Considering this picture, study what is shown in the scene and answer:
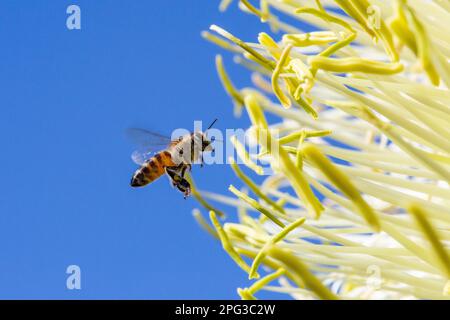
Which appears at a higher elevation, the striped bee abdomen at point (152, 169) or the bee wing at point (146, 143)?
the bee wing at point (146, 143)

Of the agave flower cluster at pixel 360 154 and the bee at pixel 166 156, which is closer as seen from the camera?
the agave flower cluster at pixel 360 154

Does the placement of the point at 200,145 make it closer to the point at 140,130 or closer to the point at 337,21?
the point at 140,130

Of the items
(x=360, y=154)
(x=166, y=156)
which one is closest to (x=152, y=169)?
(x=166, y=156)

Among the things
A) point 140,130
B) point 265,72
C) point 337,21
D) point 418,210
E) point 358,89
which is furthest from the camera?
point 140,130

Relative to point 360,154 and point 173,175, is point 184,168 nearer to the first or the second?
point 173,175
